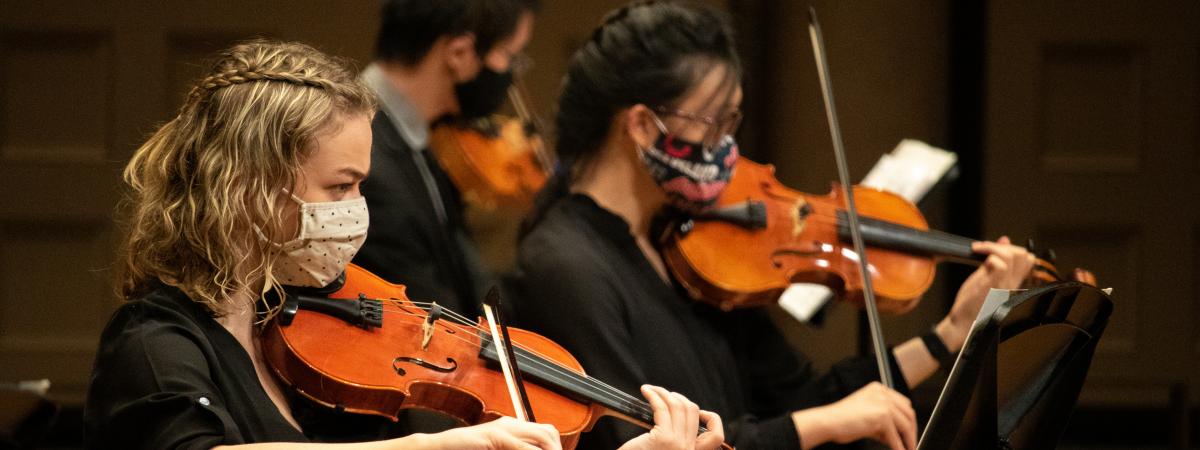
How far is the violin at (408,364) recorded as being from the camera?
1.36 metres

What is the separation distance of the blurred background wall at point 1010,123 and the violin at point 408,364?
233 cm

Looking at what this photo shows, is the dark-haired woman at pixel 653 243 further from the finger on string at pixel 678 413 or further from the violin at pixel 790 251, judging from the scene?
the finger on string at pixel 678 413

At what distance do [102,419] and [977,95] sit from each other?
9.94ft

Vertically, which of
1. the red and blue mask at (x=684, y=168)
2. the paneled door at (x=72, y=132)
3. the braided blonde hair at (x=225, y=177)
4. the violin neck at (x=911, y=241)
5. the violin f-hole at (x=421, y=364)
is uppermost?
the braided blonde hair at (x=225, y=177)

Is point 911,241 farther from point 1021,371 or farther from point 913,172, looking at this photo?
point 1021,371

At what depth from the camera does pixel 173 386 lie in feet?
4.00

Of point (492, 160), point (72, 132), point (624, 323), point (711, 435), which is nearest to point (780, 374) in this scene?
point (624, 323)

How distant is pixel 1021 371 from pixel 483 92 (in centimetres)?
148

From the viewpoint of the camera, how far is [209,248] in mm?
1315

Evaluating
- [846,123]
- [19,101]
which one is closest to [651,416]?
[846,123]

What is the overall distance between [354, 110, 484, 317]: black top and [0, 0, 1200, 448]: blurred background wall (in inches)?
57.0

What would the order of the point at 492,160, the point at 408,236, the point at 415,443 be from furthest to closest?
the point at 492,160 → the point at 408,236 → the point at 415,443

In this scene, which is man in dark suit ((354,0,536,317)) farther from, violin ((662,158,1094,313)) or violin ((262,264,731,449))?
violin ((262,264,731,449))

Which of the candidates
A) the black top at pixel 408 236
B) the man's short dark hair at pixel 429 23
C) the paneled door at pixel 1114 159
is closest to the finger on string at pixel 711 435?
the black top at pixel 408 236
